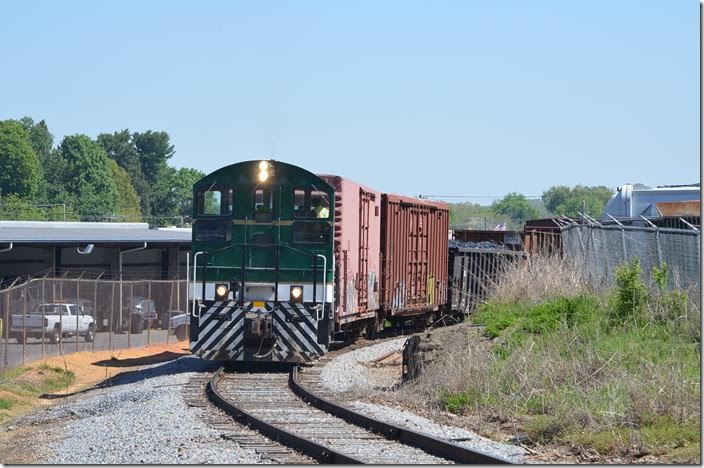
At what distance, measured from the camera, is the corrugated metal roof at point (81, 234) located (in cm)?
3792

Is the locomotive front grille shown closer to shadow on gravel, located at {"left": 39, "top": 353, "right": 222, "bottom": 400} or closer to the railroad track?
shadow on gravel, located at {"left": 39, "top": 353, "right": 222, "bottom": 400}

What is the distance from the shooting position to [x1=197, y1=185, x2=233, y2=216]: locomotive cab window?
20672 mm

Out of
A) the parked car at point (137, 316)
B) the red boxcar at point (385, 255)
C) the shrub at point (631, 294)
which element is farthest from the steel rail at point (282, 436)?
the parked car at point (137, 316)

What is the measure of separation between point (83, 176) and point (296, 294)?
95567 mm

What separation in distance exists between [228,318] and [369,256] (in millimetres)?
4944

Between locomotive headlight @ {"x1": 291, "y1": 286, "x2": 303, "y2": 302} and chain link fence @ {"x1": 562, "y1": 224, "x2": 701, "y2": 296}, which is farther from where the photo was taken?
locomotive headlight @ {"x1": 291, "y1": 286, "x2": 303, "y2": 302}

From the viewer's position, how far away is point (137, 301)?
36.4 meters

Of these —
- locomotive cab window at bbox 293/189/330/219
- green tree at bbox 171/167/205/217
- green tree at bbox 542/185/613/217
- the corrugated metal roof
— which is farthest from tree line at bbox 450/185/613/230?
locomotive cab window at bbox 293/189/330/219

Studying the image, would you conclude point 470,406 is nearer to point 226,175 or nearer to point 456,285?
point 226,175

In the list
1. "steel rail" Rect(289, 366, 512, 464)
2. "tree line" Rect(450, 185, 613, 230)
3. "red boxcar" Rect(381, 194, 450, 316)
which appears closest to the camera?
"steel rail" Rect(289, 366, 512, 464)

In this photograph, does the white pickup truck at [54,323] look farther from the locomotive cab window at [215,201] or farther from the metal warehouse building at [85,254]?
the locomotive cab window at [215,201]

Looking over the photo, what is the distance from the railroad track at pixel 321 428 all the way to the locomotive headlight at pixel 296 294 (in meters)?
1.72

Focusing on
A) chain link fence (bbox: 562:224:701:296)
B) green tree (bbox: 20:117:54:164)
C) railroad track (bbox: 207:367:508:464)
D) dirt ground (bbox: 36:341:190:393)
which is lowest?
dirt ground (bbox: 36:341:190:393)

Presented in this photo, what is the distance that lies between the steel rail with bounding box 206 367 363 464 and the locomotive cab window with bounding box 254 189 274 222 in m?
4.52
